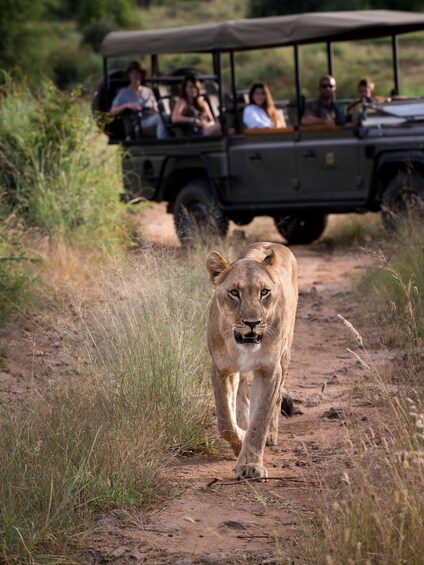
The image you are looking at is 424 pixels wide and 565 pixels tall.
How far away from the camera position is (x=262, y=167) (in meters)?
12.0

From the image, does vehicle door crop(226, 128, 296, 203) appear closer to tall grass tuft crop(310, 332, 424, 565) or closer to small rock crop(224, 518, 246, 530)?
small rock crop(224, 518, 246, 530)

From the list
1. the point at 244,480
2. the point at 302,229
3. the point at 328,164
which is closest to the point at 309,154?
the point at 328,164

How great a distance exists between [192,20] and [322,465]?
50.2 m

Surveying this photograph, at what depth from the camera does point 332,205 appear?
1157 cm

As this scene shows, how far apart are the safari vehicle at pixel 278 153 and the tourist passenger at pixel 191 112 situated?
0.18m

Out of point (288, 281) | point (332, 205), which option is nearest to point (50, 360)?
point (288, 281)

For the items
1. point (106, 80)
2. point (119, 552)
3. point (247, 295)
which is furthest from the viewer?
point (106, 80)

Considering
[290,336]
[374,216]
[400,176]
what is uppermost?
[290,336]

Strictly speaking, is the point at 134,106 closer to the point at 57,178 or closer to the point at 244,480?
the point at 57,178

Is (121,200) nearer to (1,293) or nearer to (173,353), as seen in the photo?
(1,293)

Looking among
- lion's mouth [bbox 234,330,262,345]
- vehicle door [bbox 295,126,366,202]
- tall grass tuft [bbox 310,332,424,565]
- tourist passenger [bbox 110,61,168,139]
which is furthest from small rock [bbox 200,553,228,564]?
tourist passenger [bbox 110,61,168,139]

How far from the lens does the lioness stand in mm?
5139

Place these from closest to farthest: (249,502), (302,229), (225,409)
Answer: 1. (249,502)
2. (225,409)
3. (302,229)

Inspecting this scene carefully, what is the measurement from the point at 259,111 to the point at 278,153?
2.54 ft
